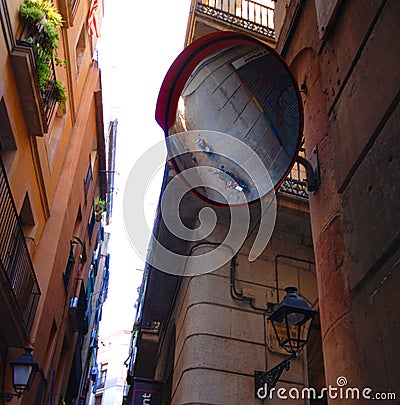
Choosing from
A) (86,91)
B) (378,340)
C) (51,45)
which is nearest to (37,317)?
(51,45)

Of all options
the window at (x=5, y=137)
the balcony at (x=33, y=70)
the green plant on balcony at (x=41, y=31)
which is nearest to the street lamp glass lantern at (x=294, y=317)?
the window at (x=5, y=137)

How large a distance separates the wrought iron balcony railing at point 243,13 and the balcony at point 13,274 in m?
5.92

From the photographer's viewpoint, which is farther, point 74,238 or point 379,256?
point 74,238

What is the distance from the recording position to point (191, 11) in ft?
35.8

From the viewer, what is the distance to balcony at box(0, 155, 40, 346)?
23.7ft

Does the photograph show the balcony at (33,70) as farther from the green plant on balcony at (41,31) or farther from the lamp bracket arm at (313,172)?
the lamp bracket arm at (313,172)

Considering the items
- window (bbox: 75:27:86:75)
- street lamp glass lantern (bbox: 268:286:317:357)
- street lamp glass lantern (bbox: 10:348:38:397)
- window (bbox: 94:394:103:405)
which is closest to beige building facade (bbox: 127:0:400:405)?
street lamp glass lantern (bbox: 268:286:317:357)

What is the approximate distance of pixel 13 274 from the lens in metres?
8.12

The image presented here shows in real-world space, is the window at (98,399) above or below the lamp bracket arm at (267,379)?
above

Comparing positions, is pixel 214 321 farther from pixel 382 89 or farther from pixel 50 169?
pixel 382 89

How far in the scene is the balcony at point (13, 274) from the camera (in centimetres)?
723

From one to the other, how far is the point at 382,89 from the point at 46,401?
12697mm

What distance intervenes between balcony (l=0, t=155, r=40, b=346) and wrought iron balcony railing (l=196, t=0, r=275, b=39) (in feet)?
19.4

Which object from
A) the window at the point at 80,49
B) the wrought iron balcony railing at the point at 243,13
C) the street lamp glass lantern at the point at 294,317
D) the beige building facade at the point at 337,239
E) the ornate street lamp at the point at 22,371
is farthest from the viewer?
the window at the point at 80,49
